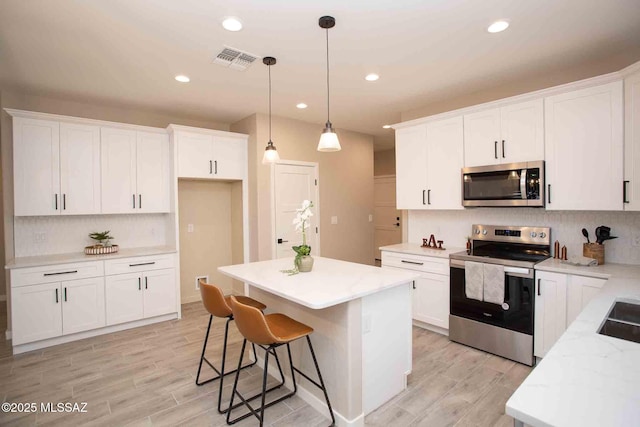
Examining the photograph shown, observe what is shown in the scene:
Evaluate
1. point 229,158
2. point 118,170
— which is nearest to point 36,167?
point 118,170

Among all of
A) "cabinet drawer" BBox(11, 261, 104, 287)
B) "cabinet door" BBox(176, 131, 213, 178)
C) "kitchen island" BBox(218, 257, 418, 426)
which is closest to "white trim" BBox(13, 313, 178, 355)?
"cabinet drawer" BBox(11, 261, 104, 287)

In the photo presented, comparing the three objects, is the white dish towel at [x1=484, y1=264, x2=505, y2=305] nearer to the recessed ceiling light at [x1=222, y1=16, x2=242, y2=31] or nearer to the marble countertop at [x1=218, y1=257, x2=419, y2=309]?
the marble countertop at [x1=218, y1=257, x2=419, y2=309]

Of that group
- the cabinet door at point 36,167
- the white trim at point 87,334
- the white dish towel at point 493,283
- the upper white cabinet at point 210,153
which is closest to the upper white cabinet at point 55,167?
the cabinet door at point 36,167

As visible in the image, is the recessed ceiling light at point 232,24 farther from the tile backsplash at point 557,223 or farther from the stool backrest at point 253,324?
the tile backsplash at point 557,223

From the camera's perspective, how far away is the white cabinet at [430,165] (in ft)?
11.8

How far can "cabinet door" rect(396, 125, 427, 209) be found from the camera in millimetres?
3889

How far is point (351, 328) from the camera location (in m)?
2.05

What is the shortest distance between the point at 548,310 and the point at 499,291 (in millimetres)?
383

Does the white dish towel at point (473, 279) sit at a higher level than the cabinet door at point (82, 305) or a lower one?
higher

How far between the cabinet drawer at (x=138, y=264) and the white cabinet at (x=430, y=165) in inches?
121

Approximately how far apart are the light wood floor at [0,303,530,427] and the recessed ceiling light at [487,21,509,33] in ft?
8.96

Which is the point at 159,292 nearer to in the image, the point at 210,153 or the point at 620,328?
the point at 210,153

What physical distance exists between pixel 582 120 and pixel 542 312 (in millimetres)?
1663

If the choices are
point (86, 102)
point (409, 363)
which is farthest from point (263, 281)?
point (86, 102)
